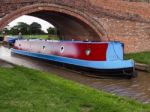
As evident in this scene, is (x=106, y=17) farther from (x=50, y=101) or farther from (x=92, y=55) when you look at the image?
(x=50, y=101)

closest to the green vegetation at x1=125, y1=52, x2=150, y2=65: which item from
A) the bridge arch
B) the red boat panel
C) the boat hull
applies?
the bridge arch

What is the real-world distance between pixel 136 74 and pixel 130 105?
6.53 metres

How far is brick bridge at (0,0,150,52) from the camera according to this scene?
613 inches

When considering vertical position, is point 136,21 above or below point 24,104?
above

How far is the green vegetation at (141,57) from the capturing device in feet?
49.4

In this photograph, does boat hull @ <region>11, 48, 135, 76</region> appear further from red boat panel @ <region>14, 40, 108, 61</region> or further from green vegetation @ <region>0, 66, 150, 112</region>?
green vegetation @ <region>0, 66, 150, 112</region>

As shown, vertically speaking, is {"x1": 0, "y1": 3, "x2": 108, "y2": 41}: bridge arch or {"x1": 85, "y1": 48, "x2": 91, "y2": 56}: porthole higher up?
{"x1": 0, "y1": 3, "x2": 108, "y2": 41}: bridge arch

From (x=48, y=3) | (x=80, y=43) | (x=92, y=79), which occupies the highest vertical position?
(x=48, y=3)

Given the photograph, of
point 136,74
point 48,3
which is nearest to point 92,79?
point 136,74

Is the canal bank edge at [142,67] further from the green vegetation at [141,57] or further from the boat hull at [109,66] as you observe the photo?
the boat hull at [109,66]

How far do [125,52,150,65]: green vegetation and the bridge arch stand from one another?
131 cm

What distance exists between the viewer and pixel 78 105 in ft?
19.6

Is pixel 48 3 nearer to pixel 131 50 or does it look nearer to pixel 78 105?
pixel 131 50

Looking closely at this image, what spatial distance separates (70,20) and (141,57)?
3.68m
